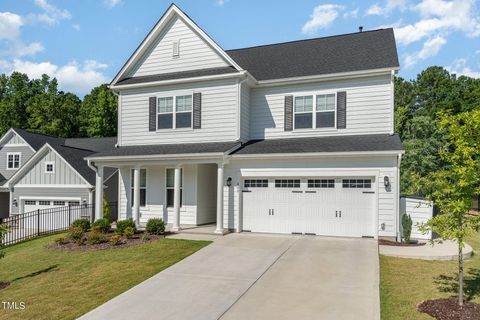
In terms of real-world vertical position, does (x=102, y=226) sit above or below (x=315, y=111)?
below

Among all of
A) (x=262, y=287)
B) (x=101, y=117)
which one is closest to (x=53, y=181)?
(x=262, y=287)

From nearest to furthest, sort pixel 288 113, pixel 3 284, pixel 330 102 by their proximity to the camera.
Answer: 1. pixel 3 284
2. pixel 330 102
3. pixel 288 113

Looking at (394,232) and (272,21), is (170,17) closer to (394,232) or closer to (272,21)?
(272,21)

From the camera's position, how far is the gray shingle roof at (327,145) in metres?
12.7

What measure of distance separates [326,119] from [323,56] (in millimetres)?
3539

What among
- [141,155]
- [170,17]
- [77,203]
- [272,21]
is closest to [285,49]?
[272,21]

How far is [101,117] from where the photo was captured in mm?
42750

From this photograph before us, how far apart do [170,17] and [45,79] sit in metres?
43.1

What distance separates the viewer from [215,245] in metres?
11.7

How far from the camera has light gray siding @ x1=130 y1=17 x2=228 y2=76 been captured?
52.4ft

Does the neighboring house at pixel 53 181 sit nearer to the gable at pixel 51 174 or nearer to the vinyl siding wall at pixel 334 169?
the gable at pixel 51 174

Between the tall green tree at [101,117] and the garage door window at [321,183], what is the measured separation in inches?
1392

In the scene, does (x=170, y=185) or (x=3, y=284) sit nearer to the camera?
(x=3, y=284)

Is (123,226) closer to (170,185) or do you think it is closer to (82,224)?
(82,224)
